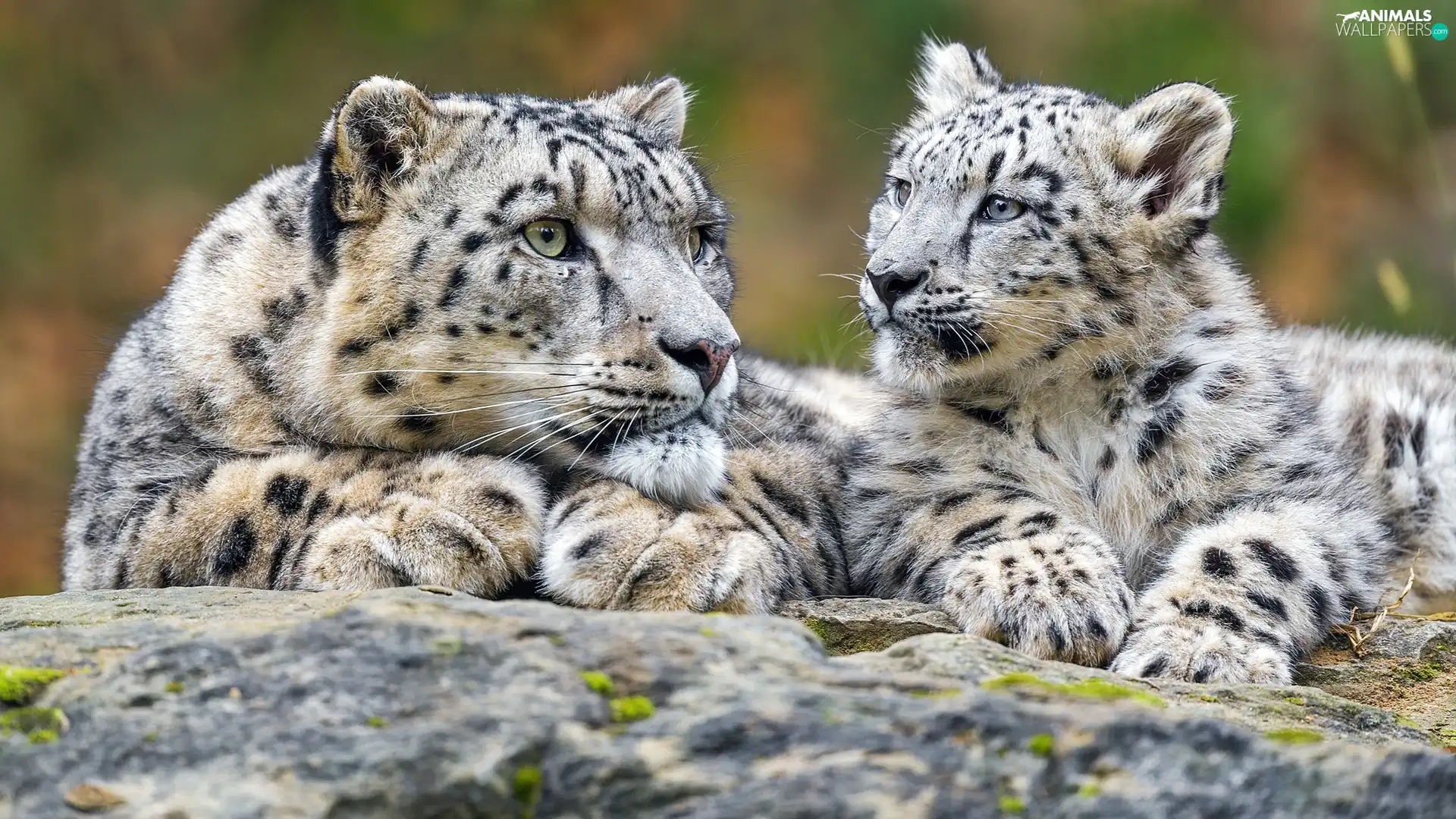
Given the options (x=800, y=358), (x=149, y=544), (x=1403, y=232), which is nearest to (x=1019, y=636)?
(x=149, y=544)

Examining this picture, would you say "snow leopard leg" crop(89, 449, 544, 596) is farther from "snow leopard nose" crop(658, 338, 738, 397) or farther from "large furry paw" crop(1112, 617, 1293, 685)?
"large furry paw" crop(1112, 617, 1293, 685)

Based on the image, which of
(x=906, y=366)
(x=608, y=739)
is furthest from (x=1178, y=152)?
(x=608, y=739)

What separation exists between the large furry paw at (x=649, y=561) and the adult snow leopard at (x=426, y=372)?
0.02 m

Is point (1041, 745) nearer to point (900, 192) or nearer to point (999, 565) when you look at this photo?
point (999, 565)

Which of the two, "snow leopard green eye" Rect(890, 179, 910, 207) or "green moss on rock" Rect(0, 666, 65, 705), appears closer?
"green moss on rock" Rect(0, 666, 65, 705)

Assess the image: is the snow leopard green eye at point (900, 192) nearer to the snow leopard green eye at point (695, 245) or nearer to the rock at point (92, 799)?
the snow leopard green eye at point (695, 245)

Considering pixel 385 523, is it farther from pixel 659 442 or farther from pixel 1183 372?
pixel 1183 372

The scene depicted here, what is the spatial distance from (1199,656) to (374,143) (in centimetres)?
319

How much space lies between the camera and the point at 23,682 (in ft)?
11.0

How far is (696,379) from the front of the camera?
5.02m

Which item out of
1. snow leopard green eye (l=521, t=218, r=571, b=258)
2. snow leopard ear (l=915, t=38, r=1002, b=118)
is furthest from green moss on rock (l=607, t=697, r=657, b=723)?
snow leopard ear (l=915, t=38, r=1002, b=118)

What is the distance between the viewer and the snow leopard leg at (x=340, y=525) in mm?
4695

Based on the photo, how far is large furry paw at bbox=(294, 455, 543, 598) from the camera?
184 inches

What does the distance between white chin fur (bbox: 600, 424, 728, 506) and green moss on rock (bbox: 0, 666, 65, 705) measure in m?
1.99
